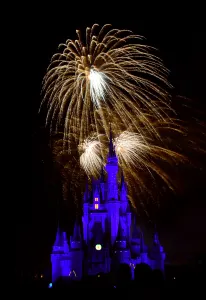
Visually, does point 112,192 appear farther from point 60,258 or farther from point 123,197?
point 60,258

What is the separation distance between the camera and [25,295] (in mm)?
18547

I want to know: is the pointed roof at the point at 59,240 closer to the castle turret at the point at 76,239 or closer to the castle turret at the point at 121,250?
the castle turret at the point at 76,239

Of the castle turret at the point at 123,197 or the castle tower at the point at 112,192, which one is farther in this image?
the castle turret at the point at 123,197

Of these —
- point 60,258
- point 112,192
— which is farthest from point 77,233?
point 112,192

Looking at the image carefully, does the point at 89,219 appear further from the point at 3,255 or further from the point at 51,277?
the point at 3,255

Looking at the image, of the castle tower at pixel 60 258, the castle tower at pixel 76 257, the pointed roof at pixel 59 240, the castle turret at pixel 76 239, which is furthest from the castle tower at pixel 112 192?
the pointed roof at pixel 59 240

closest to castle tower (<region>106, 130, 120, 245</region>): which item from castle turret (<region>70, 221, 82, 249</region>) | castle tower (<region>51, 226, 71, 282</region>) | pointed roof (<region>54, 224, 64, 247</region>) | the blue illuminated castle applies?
the blue illuminated castle

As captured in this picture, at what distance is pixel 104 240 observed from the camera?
227 ft

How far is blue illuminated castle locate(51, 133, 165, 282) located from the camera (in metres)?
67.4

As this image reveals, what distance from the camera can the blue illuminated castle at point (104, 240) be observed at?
67.4 metres

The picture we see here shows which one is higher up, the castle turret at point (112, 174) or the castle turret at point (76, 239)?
the castle turret at point (112, 174)

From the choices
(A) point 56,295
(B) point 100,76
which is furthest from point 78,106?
(A) point 56,295

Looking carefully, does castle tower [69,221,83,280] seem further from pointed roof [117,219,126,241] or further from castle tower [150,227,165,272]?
castle tower [150,227,165,272]

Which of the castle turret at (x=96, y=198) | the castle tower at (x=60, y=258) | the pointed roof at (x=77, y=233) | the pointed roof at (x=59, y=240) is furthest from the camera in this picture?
the castle turret at (x=96, y=198)
